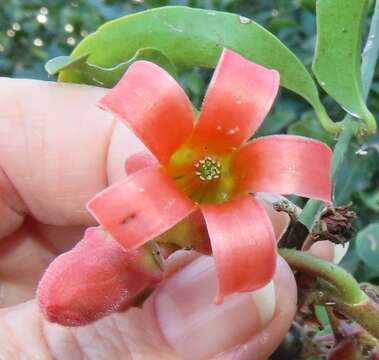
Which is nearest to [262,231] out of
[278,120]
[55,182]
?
[55,182]

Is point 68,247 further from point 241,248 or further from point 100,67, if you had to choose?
point 241,248

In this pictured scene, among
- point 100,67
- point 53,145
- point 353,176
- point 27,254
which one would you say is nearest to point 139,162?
point 100,67

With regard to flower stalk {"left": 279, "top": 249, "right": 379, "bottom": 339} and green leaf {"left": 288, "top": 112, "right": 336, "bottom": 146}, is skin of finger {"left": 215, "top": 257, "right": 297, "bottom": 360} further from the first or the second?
green leaf {"left": 288, "top": 112, "right": 336, "bottom": 146}

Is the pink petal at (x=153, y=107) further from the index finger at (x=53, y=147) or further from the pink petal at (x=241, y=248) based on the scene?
the index finger at (x=53, y=147)

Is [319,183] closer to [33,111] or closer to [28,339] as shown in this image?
[28,339]

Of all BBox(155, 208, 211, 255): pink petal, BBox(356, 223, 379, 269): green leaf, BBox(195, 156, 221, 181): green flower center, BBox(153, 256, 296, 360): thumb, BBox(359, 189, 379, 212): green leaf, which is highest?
BBox(195, 156, 221, 181): green flower center

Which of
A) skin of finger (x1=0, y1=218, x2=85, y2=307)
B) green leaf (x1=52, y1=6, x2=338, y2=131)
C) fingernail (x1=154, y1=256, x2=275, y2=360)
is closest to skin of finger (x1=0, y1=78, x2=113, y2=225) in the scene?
skin of finger (x1=0, y1=218, x2=85, y2=307)

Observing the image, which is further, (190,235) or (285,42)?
(285,42)
